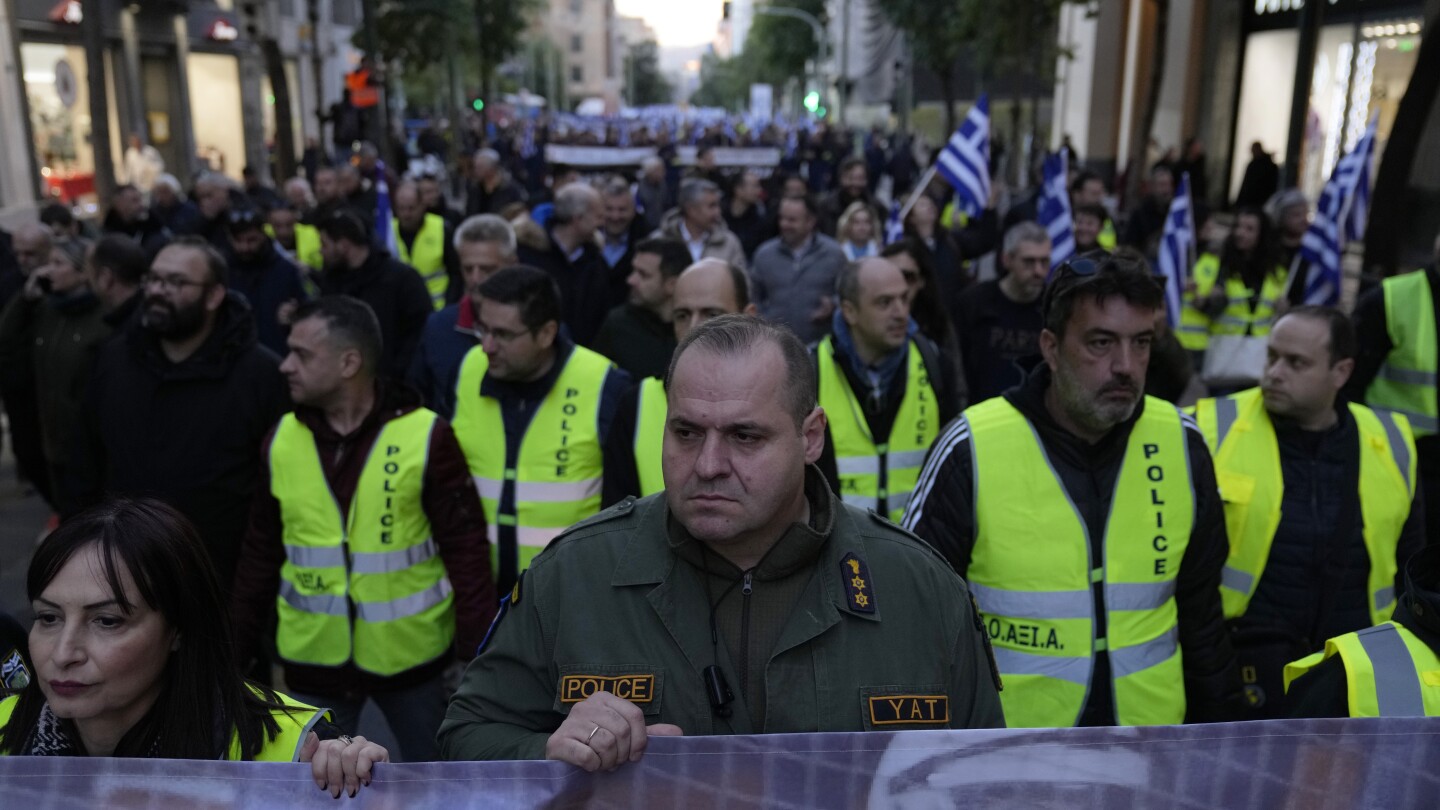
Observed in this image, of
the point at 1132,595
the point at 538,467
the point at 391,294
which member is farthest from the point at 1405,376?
the point at 391,294

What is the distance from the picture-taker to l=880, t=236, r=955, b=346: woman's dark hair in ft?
22.0

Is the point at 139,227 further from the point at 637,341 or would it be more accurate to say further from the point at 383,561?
the point at 383,561

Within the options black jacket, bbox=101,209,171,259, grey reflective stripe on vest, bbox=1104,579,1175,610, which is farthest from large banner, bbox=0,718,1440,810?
black jacket, bbox=101,209,171,259

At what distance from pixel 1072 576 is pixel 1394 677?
2.94ft

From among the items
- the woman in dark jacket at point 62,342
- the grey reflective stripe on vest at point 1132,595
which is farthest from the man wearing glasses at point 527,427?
the woman in dark jacket at point 62,342

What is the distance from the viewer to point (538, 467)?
14.7 feet

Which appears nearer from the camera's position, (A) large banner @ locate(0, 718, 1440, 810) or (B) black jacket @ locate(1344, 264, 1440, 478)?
(A) large banner @ locate(0, 718, 1440, 810)

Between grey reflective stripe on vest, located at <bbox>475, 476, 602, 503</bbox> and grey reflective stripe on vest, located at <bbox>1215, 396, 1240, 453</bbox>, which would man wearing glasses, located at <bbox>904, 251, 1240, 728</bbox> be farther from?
grey reflective stripe on vest, located at <bbox>475, 476, 602, 503</bbox>

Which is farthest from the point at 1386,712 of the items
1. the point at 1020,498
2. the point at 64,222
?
the point at 64,222

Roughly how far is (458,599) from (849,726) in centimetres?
220

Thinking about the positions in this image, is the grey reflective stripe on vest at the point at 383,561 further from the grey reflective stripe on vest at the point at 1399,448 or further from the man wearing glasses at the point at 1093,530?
the grey reflective stripe on vest at the point at 1399,448

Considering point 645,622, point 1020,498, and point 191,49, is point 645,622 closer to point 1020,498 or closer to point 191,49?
point 1020,498

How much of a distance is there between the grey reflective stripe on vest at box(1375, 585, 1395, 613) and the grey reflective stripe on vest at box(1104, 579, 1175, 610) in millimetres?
953

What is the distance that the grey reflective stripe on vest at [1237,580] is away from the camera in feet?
12.4
